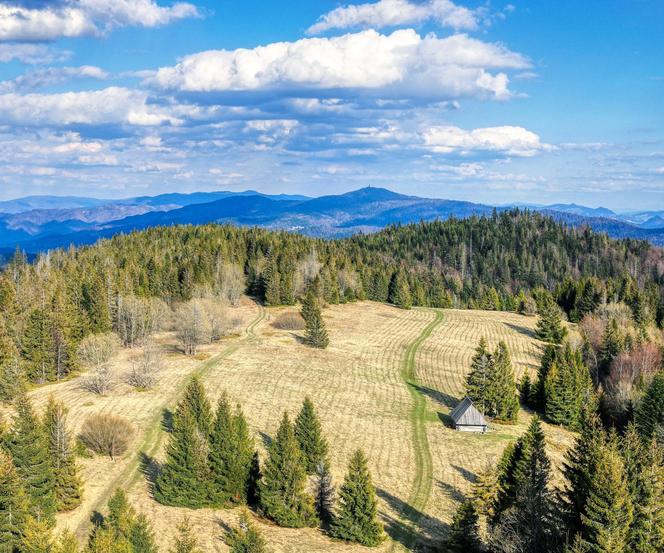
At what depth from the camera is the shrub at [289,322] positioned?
101 m

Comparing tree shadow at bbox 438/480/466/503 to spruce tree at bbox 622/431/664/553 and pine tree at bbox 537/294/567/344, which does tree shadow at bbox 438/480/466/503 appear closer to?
spruce tree at bbox 622/431/664/553

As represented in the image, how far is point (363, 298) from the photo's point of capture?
13575 cm

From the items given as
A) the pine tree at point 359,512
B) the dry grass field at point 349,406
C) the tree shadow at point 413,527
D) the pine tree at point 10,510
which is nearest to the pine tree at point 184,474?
the dry grass field at point 349,406

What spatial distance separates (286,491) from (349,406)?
25604 mm

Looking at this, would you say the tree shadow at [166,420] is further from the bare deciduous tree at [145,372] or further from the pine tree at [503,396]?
the pine tree at [503,396]

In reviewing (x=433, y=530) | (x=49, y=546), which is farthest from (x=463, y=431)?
(x=49, y=546)

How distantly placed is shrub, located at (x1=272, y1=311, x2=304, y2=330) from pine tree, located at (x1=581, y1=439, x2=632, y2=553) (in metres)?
74.1

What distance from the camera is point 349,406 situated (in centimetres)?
6588

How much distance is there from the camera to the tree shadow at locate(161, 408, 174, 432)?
5574cm

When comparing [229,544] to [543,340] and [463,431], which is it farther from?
[543,340]

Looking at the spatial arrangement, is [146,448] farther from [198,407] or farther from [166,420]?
[198,407]

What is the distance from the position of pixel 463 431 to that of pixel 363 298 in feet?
246

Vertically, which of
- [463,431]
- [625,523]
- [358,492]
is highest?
[625,523]

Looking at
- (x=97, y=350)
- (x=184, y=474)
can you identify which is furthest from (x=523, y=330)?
(x=184, y=474)
